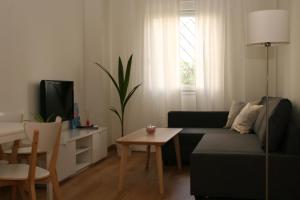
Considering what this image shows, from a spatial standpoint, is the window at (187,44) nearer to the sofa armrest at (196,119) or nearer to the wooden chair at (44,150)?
the sofa armrest at (196,119)

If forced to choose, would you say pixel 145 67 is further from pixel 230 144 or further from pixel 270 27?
pixel 270 27

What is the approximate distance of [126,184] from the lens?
4.14 meters

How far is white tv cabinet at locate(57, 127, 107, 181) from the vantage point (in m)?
4.25

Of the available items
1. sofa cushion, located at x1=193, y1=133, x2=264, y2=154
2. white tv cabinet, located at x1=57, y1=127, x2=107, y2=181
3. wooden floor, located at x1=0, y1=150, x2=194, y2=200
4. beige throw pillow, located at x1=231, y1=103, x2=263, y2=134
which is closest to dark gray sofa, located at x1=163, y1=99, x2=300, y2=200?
sofa cushion, located at x1=193, y1=133, x2=264, y2=154

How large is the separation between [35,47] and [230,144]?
2.49 m

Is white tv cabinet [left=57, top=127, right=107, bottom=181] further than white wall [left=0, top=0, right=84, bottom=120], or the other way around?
white tv cabinet [left=57, top=127, right=107, bottom=181]

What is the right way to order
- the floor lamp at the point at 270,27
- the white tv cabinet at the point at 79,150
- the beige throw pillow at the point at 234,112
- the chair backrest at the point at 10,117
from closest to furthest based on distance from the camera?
the floor lamp at the point at 270,27, the chair backrest at the point at 10,117, the white tv cabinet at the point at 79,150, the beige throw pillow at the point at 234,112

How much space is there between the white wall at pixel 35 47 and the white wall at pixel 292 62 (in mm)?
2871

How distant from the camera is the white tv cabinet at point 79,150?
13.9 feet

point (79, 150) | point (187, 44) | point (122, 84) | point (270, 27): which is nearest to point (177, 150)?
point (79, 150)

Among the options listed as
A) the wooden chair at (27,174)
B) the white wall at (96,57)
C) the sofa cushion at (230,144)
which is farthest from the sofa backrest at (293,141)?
the white wall at (96,57)

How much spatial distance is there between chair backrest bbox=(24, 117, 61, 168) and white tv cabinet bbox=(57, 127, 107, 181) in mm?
1421

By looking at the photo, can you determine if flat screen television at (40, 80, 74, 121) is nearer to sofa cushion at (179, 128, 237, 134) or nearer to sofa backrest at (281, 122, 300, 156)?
sofa cushion at (179, 128, 237, 134)

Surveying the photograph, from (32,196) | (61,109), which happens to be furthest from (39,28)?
(32,196)
